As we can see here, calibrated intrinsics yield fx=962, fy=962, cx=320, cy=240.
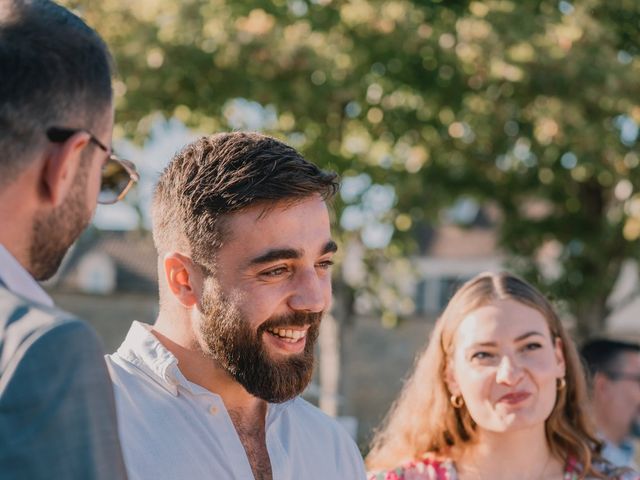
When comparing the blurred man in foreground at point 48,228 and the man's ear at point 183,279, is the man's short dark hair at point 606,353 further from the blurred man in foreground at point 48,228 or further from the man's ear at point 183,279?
the blurred man in foreground at point 48,228

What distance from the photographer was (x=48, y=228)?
133 centimetres

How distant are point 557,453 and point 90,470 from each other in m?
2.61

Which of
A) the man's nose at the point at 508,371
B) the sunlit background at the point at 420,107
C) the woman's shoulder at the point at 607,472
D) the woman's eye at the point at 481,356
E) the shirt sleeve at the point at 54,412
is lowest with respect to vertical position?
the shirt sleeve at the point at 54,412

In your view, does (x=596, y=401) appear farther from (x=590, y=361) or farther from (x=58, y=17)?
(x=58, y=17)

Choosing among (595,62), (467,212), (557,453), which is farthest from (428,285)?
(557,453)

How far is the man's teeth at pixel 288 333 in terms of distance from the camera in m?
2.39

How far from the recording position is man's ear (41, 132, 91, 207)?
1312 millimetres

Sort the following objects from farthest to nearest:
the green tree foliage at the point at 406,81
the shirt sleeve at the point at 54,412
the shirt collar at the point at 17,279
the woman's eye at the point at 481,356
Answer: the green tree foliage at the point at 406,81 < the woman's eye at the point at 481,356 < the shirt collar at the point at 17,279 < the shirt sleeve at the point at 54,412

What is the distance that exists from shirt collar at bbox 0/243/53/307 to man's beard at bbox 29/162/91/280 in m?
0.04

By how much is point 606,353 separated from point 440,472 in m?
3.00

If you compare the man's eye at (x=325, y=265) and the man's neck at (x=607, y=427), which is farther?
the man's neck at (x=607, y=427)

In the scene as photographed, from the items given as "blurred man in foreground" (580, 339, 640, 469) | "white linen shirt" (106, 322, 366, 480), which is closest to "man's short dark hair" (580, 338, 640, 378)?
"blurred man in foreground" (580, 339, 640, 469)

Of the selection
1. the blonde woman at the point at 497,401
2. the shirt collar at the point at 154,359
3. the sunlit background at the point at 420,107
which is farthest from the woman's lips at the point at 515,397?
the sunlit background at the point at 420,107

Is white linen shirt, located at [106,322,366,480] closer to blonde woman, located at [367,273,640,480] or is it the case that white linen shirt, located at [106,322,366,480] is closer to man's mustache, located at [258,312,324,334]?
man's mustache, located at [258,312,324,334]
